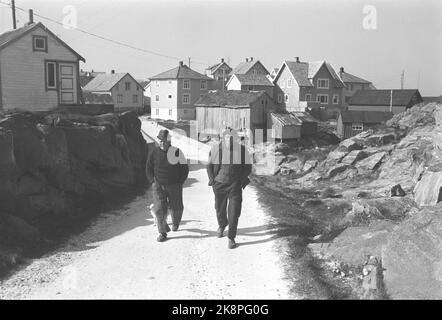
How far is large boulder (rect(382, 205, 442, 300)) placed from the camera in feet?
22.0

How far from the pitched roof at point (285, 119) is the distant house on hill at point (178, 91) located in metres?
24.2

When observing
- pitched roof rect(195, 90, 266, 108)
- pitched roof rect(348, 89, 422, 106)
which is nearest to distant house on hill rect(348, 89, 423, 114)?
pitched roof rect(348, 89, 422, 106)

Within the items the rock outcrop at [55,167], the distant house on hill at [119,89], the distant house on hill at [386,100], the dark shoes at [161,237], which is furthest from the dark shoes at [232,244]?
the distant house on hill at [119,89]

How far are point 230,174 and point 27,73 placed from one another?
17.8m

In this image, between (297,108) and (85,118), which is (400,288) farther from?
(297,108)

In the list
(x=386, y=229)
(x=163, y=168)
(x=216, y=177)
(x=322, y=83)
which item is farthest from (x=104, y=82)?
(x=386, y=229)

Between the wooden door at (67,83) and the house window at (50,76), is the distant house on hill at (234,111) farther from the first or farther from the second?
the house window at (50,76)

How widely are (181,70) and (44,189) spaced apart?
5574 cm

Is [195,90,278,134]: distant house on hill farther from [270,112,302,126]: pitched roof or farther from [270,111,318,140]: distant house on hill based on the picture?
[270,111,318,140]: distant house on hill

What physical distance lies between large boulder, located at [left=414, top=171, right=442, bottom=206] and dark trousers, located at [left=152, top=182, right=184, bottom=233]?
610 centimetres

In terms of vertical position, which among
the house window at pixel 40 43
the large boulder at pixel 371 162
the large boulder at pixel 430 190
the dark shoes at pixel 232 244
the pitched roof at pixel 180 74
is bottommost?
the large boulder at pixel 371 162

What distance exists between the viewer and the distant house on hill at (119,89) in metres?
71.4

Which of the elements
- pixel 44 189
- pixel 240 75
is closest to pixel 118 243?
pixel 44 189

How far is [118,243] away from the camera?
33.3 feet
